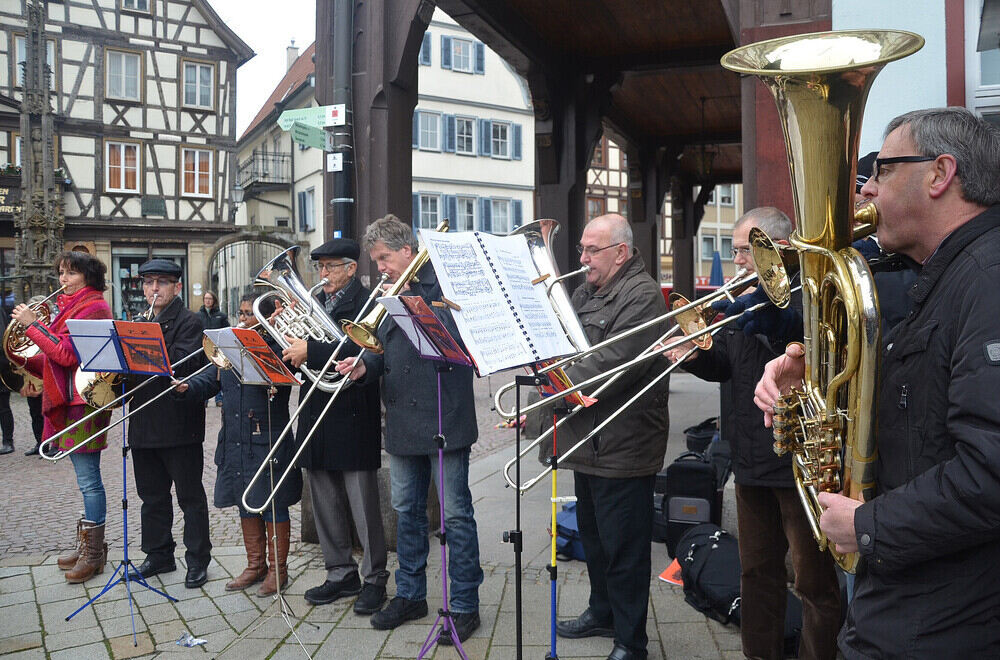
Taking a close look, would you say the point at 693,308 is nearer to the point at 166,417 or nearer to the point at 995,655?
the point at 995,655

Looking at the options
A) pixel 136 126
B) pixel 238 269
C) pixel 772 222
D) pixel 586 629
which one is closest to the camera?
pixel 772 222

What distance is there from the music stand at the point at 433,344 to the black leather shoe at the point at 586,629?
540 mm

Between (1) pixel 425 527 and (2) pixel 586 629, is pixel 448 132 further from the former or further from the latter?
(2) pixel 586 629

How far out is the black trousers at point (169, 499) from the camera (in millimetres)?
5117

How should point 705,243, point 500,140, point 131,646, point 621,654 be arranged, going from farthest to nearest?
point 705,243 < point 500,140 < point 131,646 < point 621,654

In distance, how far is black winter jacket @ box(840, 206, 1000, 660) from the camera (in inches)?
63.4

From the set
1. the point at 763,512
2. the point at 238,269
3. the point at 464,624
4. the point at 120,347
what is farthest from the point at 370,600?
the point at 238,269

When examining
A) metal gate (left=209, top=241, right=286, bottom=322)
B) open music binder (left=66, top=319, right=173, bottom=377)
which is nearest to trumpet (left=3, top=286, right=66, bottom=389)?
open music binder (left=66, top=319, right=173, bottom=377)

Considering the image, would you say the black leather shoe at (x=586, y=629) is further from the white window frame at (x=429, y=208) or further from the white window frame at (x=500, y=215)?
the white window frame at (x=500, y=215)

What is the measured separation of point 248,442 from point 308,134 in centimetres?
238

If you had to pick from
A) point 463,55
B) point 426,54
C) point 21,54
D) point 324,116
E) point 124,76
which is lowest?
point 324,116

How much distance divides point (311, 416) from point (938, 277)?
12.0 ft

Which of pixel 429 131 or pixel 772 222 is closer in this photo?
pixel 772 222

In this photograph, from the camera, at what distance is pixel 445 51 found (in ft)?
96.9
